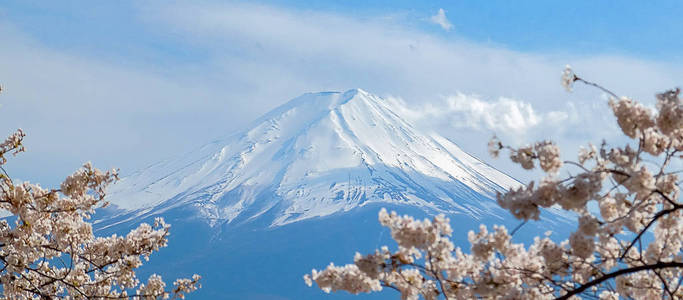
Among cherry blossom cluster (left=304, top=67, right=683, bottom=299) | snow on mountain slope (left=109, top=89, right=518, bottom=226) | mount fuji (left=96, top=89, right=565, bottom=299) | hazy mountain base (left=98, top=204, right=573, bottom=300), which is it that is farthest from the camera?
snow on mountain slope (left=109, top=89, right=518, bottom=226)

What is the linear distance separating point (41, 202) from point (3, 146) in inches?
18.0

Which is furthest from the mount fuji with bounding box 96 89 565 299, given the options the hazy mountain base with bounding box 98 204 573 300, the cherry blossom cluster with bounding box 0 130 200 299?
the cherry blossom cluster with bounding box 0 130 200 299

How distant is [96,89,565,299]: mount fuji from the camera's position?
90438 millimetres

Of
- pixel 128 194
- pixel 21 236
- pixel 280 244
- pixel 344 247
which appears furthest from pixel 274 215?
pixel 21 236

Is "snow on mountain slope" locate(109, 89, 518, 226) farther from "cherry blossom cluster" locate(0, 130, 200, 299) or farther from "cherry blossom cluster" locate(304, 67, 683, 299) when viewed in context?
"cherry blossom cluster" locate(304, 67, 683, 299)

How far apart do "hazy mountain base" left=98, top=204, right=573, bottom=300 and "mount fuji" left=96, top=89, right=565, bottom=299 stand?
0.17 meters

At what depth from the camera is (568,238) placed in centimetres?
297

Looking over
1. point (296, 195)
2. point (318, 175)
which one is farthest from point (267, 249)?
point (318, 175)

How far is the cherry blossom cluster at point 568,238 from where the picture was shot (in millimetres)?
2719

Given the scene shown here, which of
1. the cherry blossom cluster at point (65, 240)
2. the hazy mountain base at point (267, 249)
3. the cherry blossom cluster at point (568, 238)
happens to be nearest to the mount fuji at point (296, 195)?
the hazy mountain base at point (267, 249)

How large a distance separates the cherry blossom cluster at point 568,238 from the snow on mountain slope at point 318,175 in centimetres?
9182

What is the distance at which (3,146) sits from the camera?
4309 mm

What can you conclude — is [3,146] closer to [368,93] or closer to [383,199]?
[383,199]

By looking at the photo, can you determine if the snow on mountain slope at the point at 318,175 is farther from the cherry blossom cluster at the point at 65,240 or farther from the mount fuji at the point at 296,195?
the cherry blossom cluster at the point at 65,240
